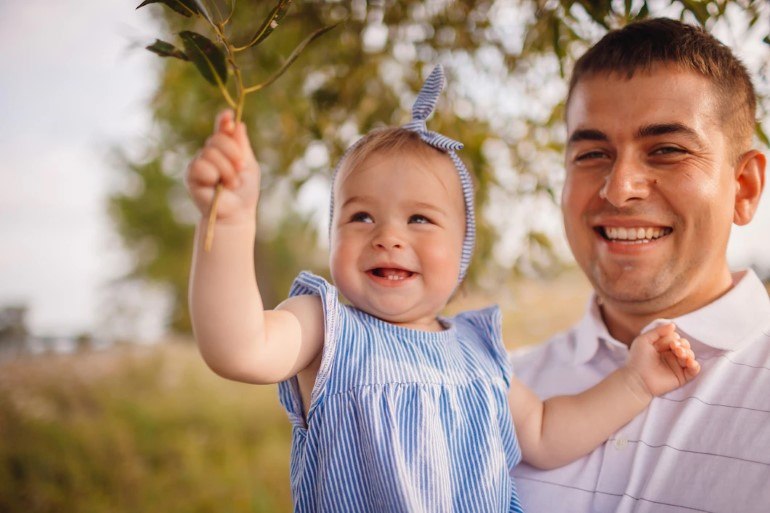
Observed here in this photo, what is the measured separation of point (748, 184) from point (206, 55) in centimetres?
173

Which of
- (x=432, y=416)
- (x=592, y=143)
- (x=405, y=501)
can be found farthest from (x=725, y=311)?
(x=405, y=501)

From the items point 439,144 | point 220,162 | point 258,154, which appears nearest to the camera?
point 220,162

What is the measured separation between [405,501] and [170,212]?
35.3 ft

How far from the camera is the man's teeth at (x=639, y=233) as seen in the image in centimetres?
190

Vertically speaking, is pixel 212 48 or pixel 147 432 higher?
pixel 212 48

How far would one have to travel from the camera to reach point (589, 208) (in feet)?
6.63

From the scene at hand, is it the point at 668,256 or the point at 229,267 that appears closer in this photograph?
the point at 229,267

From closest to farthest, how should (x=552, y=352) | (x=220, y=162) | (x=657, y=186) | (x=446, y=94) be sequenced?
(x=220, y=162) → (x=657, y=186) → (x=552, y=352) → (x=446, y=94)

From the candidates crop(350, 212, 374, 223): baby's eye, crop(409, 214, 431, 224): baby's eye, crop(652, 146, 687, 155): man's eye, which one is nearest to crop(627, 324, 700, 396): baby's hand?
crop(652, 146, 687, 155): man's eye

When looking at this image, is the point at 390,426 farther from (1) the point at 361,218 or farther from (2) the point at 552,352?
(2) the point at 552,352

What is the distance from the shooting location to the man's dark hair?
187cm

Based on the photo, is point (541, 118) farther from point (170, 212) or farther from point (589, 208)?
point (170, 212)

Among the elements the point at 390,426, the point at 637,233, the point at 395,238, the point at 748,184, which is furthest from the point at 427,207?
the point at 748,184

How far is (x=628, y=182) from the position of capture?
1864mm
